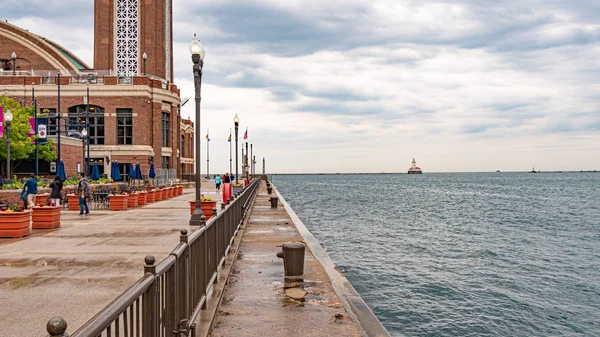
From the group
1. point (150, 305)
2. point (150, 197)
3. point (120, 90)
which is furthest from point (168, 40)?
point (150, 305)

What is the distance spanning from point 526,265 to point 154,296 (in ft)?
71.8

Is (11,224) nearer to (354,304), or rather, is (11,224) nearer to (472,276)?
(354,304)

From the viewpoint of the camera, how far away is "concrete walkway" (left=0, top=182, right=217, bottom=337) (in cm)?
705

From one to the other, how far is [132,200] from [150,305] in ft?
81.1

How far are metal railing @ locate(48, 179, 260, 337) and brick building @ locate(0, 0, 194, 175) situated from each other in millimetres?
48769

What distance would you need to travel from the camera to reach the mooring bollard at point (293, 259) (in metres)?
9.63

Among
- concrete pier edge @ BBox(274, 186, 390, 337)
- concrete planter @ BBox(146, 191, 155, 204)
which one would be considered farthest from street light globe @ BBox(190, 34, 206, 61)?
concrete planter @ BBox(146, 191, 155, 204)

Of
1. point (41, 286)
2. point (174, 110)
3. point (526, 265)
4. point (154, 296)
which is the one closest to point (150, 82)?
point (174, 110)

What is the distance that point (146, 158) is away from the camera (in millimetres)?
57531

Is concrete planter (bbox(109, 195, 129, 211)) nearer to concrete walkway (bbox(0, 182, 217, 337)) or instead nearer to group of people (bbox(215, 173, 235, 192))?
group of people (bbox(215, 173, 235, 192))

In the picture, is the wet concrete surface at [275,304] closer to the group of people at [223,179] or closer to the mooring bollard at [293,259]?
the mooring bollard at [293,259]

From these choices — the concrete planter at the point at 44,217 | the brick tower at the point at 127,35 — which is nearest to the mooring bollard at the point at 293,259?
the concrete planter at the point at 44,217

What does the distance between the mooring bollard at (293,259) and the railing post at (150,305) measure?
231 inches

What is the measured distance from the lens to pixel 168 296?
449 cm
